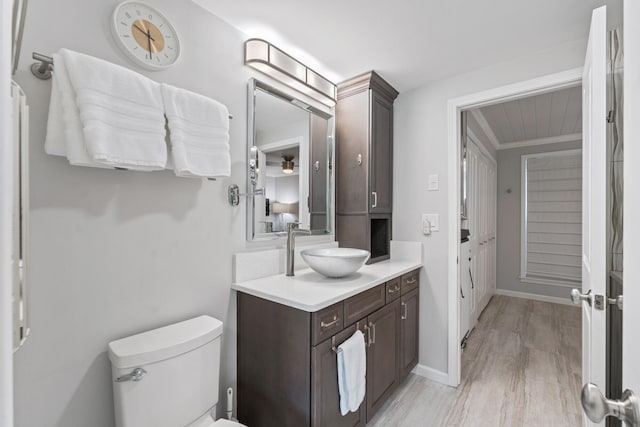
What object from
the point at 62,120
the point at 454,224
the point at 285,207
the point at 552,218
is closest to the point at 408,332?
the point at 454,224

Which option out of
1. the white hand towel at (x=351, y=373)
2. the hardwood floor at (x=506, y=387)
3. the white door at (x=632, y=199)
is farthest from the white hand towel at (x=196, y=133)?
the hardwood floor at (x=506, y=387)

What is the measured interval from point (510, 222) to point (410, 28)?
3856 millimetres

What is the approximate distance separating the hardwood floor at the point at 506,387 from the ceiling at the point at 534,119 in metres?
2.18

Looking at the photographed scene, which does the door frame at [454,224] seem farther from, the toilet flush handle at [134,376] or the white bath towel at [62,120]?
the white bath towel at [62,120]

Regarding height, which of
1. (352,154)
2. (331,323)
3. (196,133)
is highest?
(352,154)

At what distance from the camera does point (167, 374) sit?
1.14 metres

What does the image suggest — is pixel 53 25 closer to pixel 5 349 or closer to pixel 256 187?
pixel 256 187

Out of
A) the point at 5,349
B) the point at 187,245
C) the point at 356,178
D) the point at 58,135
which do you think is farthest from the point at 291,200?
the point at 5,349

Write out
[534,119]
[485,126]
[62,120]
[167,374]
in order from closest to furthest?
[62,120] → [167,374] → [534,119] → [485,126]

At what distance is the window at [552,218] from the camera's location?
161 inches

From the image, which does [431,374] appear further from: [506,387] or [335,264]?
[335,264]

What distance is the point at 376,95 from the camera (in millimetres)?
2295

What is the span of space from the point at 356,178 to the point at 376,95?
66 cm

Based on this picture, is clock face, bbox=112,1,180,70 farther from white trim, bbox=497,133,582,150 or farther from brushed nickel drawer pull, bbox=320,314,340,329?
white trim, bbox=497,133,582,150
